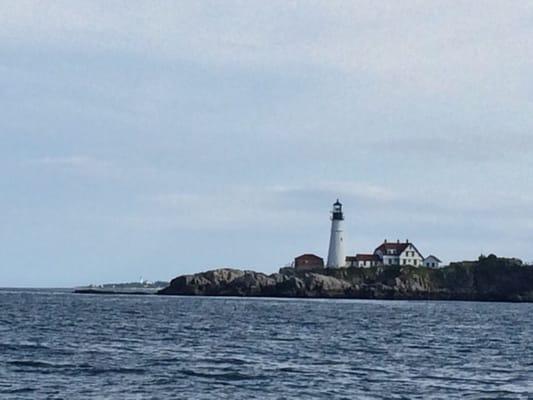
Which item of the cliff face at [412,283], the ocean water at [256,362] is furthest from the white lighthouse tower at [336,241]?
the ocean water at [256,362]

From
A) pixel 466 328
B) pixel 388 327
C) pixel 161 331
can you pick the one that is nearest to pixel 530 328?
pixel 466 328

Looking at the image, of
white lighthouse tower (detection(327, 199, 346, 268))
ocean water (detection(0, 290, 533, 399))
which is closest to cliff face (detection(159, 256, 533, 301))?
white lighthouse tower (detection(327, 199, 346, 268))

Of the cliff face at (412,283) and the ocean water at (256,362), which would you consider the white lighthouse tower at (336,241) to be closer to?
the cliff face at (412,283)

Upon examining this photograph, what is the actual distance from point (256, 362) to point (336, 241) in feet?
483

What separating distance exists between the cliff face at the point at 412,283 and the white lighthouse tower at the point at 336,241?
561cm

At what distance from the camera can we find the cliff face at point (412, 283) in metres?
182

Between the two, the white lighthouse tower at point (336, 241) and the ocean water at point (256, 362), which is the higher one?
the white lighthouse tower at point (336, 241)

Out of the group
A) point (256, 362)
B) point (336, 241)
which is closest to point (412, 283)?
point (336, 241)

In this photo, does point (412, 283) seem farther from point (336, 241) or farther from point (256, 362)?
point (256, 362)

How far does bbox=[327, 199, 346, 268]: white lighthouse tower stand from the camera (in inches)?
7510

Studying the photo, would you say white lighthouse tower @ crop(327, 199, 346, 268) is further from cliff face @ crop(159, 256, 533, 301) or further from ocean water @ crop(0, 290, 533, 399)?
ocean water @ crop(0, 290, 533, 399)

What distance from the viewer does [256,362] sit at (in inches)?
1866

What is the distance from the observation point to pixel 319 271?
192m

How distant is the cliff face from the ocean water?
10366 cm
